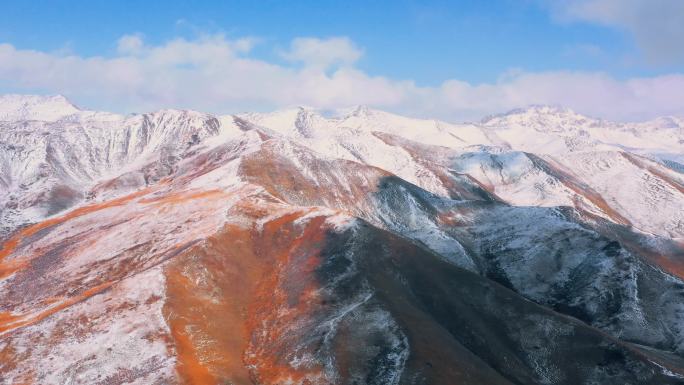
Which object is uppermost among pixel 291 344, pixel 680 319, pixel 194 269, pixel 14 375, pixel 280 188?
pixel 280 188

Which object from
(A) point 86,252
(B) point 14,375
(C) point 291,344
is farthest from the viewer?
(A) point 86,252

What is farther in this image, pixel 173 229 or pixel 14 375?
pixel 173 229

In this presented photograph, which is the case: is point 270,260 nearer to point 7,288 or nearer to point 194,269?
point 194,269

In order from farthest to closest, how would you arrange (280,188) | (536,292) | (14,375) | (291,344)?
(280,188) → (536,292) → (291,344) → (14,375)

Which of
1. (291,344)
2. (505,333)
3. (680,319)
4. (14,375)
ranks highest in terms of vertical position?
(14,375)

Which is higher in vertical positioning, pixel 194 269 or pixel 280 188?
pixel 280 188

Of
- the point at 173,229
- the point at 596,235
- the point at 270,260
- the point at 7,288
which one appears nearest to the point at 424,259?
the point at 270,260

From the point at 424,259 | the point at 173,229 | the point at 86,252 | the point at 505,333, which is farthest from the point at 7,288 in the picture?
the point at 505,333

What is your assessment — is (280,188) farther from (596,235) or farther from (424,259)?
(596,235)

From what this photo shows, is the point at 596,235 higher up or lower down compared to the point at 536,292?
higher up
